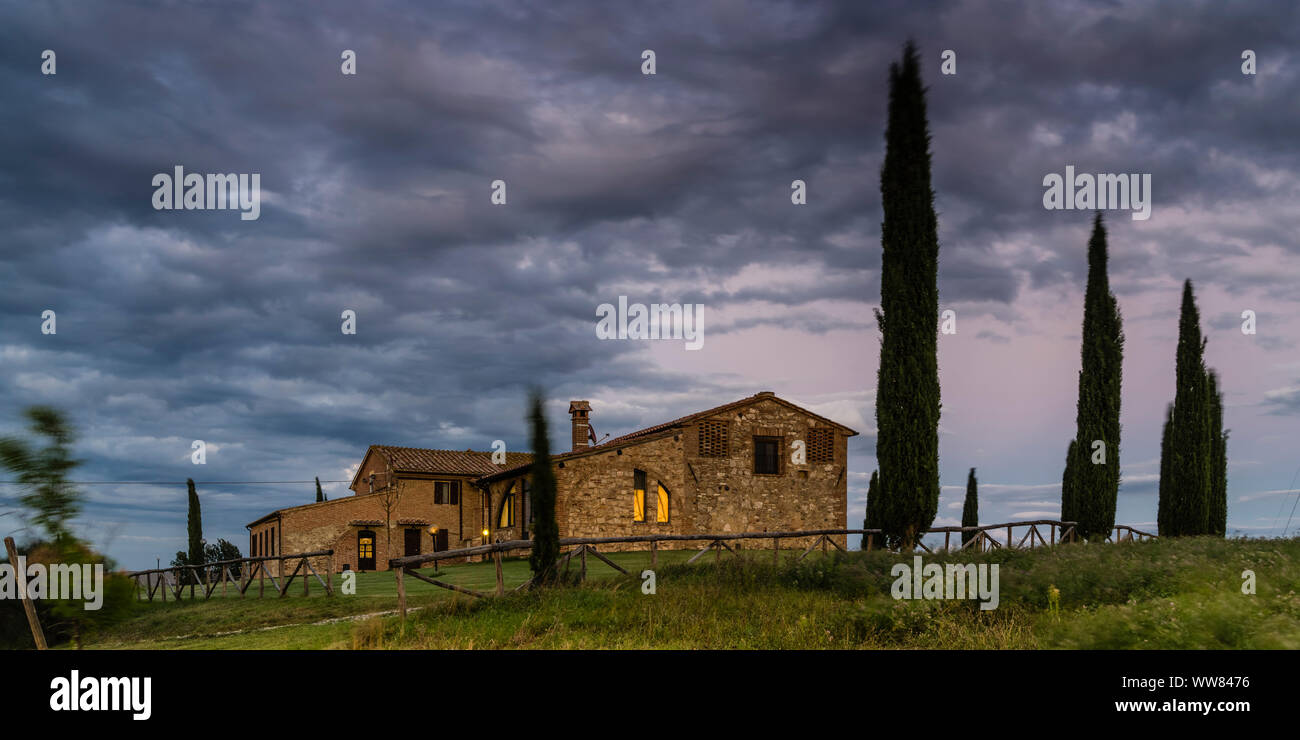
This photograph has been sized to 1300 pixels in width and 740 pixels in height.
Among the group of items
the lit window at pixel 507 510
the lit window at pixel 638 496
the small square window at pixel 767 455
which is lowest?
the lit window at pixel 507 510

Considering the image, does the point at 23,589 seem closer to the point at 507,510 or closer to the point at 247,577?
the point at 247,577

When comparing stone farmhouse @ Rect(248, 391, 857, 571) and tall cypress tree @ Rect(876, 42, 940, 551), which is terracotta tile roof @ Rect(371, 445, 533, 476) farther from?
tall cypress tree @ Rect(876, 42, 940, 551)

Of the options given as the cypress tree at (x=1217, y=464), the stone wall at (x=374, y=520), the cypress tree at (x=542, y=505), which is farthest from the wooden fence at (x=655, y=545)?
the stone wall at (x=374, y=520)

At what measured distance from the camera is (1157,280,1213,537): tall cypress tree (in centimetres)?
2816

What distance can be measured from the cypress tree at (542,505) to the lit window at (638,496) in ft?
51.5

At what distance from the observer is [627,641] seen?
416 inches

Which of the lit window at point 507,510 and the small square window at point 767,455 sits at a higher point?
the small square window at point 767,455

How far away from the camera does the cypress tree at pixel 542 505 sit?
15.6 metres

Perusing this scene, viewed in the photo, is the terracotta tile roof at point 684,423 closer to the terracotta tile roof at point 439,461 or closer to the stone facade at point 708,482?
the stone facade at point 708,482

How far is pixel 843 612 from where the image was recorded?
11.2m

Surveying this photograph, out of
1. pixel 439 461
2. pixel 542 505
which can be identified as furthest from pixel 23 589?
pixel 439 461
